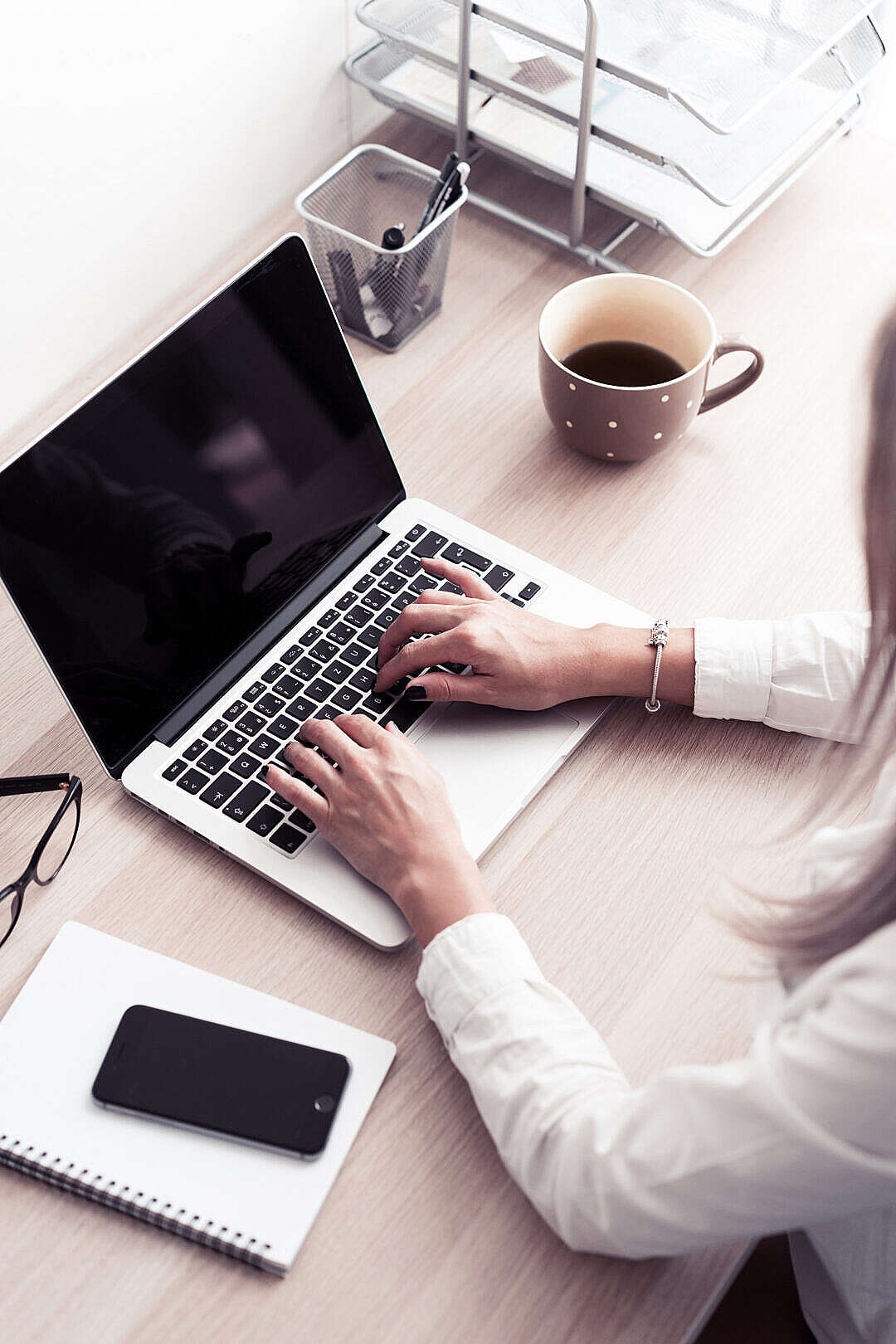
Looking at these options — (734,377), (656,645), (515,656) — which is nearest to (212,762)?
(515,656)

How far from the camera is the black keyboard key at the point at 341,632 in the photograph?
896 mm

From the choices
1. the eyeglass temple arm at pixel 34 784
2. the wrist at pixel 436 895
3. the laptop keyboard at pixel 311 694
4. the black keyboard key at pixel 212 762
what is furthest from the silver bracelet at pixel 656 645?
the eyeglass temple arm at pixel 34 784

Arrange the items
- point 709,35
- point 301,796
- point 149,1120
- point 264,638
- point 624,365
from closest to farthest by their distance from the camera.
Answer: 1. point 149,1120
2. point 301,796
3. point 264,638
4. point 624,365
5. point 709,35

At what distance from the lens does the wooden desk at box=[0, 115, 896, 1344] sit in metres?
0.63

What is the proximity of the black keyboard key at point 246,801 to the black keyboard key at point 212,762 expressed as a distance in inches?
1.0

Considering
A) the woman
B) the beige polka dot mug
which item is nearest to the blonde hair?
the woman

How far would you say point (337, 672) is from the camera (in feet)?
2.88

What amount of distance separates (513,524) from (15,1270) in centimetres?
65

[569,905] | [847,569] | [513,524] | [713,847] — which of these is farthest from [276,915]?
[847,569]

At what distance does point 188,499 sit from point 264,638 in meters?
0.12

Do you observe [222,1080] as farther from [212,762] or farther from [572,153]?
[572,153]

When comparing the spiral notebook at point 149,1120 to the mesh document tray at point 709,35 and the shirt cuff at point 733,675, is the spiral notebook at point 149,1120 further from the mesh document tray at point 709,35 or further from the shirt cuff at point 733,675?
the mesh document tray at point 709,35

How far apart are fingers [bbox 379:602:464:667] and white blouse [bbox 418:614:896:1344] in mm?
233

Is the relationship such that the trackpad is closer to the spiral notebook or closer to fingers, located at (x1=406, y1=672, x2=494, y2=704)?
fingers, located at (x1=406, y1=672, x2=494, y2=704)
